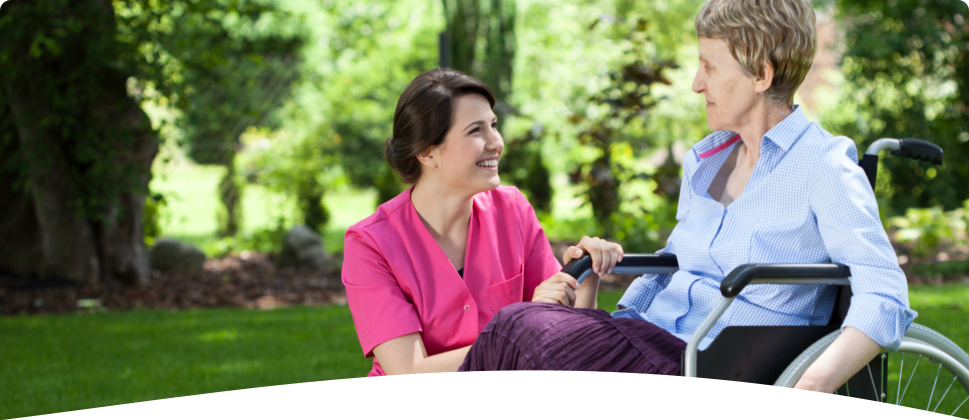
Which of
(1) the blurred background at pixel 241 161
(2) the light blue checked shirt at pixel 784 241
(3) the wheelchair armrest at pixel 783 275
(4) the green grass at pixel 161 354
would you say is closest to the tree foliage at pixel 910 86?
(1) the blurred background at pixel 241 161

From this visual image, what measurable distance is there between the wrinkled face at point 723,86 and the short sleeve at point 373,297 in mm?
826

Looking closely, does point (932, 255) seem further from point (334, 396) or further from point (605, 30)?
point (605, 30)

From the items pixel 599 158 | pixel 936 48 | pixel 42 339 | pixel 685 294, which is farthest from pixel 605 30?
pixel 685 294

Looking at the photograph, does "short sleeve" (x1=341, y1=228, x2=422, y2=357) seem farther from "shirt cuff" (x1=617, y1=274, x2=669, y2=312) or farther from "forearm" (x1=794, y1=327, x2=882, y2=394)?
"forearm" (x1=794, y1=327, x2=882, y2=394)

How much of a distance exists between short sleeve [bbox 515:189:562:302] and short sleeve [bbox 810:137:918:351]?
0.85 m

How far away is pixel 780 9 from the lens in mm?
1745

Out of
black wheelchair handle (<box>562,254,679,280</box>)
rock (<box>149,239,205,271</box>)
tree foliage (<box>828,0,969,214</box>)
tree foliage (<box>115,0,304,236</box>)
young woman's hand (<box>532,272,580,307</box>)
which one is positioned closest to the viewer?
young woman's hand (<box>532,272,580,307</box>)

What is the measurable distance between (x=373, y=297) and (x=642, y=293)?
26.4 inches

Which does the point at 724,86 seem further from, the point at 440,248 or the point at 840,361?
the point at 440,248

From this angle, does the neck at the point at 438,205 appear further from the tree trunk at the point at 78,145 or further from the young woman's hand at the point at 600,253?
the tree trunk at the point at 78,145

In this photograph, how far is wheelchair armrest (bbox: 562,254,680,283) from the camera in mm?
1949

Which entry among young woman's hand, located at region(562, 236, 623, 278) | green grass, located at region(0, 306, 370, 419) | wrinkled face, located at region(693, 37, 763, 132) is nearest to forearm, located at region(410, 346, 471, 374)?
young woman's hand, located at region(562, 236, 623, 278)

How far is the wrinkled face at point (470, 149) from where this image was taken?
211cm

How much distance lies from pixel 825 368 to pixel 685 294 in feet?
1.57
